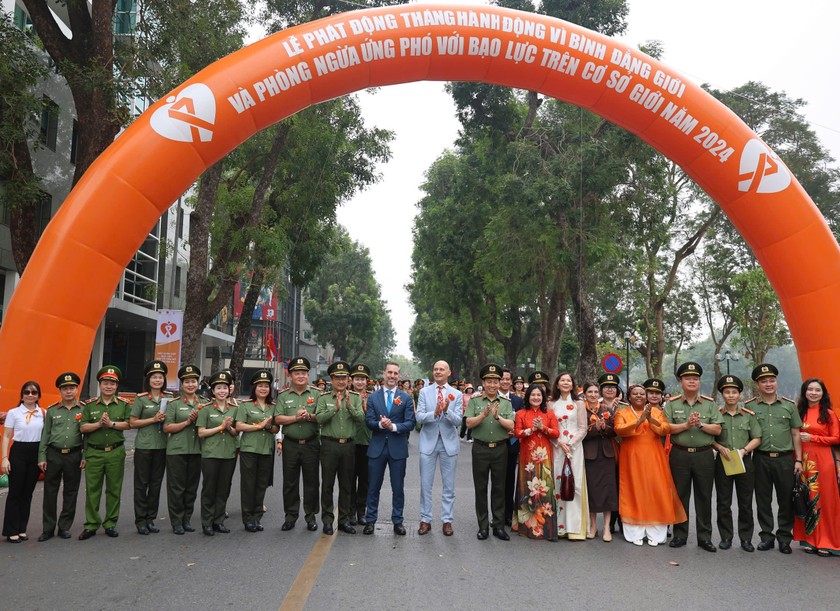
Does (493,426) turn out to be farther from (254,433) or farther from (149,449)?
(149,449)

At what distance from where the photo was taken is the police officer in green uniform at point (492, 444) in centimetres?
700

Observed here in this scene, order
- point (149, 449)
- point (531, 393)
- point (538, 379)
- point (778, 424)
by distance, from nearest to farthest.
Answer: point (778, 424)
point (149, 449)
point (531, 393)
point (538, 379)

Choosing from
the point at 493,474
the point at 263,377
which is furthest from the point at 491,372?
Result: the point at 263,377

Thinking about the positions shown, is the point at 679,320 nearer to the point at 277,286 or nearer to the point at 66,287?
the point at 277,286

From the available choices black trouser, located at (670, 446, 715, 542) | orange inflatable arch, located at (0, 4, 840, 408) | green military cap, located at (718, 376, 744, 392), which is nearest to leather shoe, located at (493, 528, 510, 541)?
black trouser, located at (670, 446, 715, 542)

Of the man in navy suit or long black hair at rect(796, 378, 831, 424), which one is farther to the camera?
the man in navy suit

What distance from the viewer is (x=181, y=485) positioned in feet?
23.0

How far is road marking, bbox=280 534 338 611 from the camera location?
188 inches

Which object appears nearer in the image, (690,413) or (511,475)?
(690,413)

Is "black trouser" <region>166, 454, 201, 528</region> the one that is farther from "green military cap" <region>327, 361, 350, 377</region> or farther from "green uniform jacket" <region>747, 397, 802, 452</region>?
"green uniform jacket" <region>747, 397, 802, 452</region>

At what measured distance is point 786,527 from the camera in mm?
6777

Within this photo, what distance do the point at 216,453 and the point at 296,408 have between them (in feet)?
Result: 2.95

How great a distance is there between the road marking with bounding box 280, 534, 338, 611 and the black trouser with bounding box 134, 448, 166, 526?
5.69ft

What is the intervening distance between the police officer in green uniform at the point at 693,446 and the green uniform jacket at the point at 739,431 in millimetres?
110
